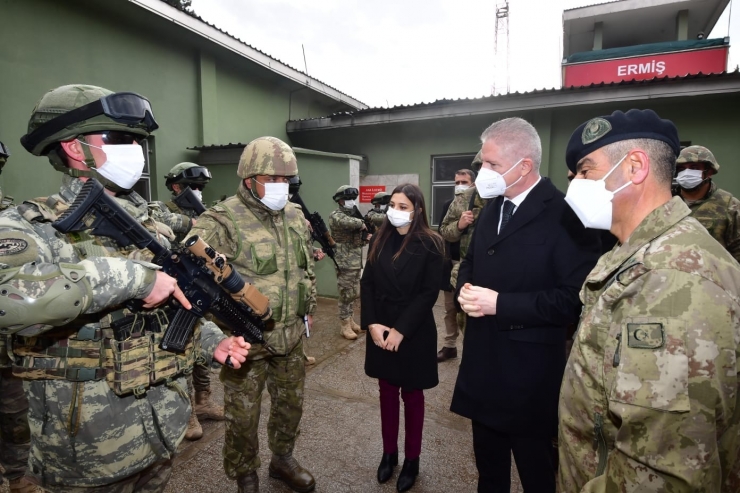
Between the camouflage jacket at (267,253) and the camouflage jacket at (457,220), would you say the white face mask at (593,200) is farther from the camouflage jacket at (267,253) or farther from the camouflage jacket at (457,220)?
the camouflage jacket at (457,220)

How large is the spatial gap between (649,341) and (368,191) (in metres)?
8.26

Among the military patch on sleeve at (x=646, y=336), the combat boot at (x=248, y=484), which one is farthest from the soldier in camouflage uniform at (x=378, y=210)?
the military patch on sleeve at (x=646, y=336)

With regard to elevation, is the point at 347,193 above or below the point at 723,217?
above

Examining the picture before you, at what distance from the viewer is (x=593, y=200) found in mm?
1373

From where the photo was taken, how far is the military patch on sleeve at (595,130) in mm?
1301

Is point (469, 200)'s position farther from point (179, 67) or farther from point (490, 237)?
point (179, 67)

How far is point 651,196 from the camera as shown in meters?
1.23

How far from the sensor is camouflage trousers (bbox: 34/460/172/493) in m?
1.50

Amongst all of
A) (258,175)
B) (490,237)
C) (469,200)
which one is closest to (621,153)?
(490,237)

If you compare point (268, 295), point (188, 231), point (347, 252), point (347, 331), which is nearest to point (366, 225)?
point (347, 252)

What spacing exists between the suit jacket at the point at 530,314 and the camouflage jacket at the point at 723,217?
10.2 feet

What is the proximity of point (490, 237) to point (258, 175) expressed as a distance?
1540 millimetres

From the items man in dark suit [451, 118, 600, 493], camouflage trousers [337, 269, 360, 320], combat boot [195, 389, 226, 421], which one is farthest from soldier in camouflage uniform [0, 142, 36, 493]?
camouflage trousers [337, 269, 360, 320]

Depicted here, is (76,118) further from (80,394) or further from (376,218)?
(376,218)
